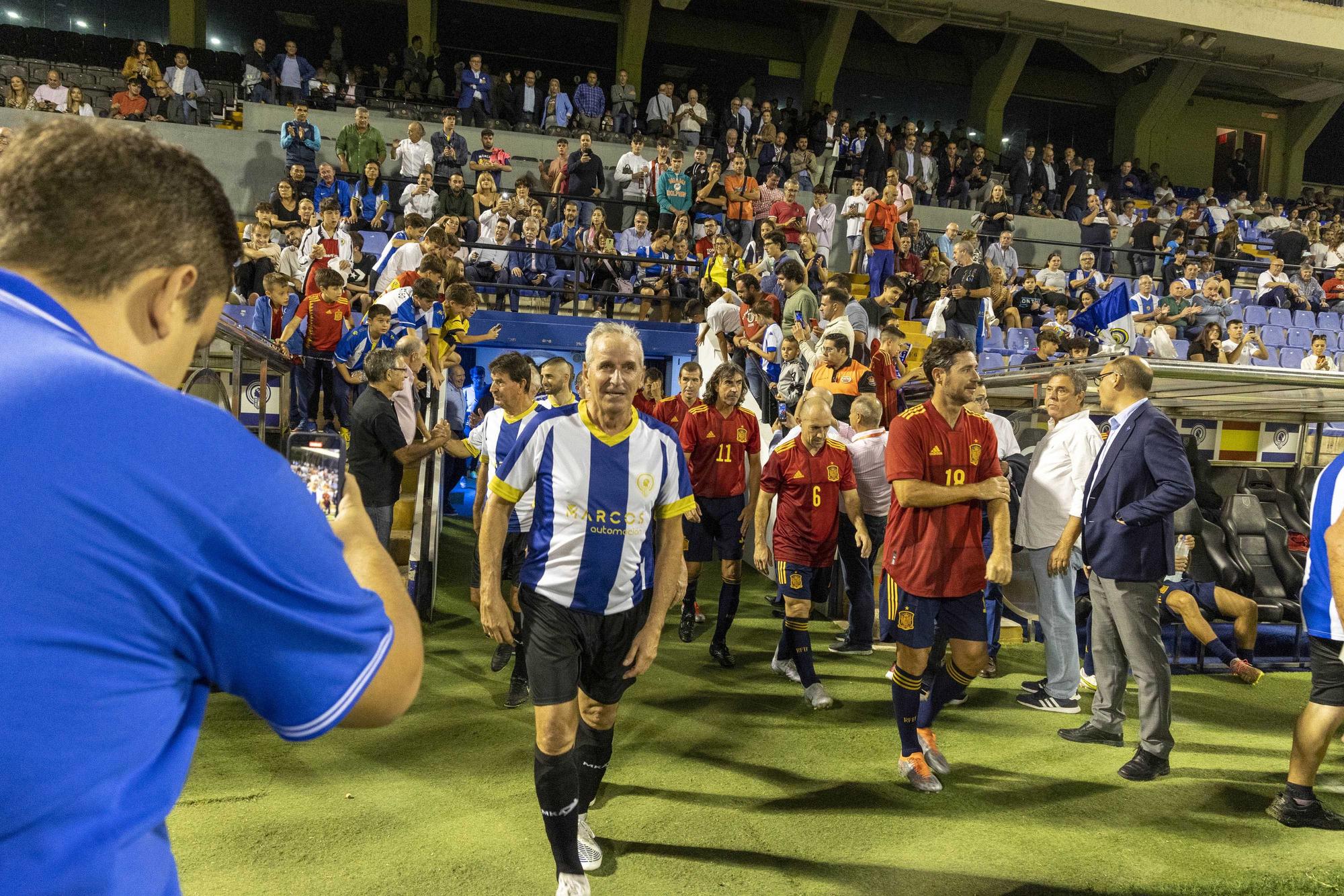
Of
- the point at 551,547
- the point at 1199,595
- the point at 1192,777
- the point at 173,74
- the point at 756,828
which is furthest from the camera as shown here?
the point at 173,74

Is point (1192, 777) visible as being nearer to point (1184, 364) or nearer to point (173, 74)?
point (1184, 364)

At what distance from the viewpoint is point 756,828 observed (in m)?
3.81

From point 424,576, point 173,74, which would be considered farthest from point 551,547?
point 173,74

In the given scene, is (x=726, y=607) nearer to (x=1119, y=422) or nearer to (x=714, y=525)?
(x=714, y=525)

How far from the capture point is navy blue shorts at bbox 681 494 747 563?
22.5ft

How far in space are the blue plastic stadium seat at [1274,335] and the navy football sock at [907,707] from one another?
12837mm

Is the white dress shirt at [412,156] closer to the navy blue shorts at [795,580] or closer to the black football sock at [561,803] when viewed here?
the navy blue shorts at [795,580]

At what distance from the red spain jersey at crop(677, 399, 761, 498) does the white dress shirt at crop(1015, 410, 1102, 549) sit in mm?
2093

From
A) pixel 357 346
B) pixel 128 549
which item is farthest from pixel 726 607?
pixel 128 549

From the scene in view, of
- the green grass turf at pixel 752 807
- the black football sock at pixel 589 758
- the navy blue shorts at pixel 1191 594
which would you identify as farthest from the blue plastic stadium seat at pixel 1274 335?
the black football sock at pixel 589 758

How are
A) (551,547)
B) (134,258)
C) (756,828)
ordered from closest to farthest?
(134,258) → (551,547) → (756,828)

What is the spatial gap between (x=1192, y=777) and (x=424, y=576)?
5.04 m

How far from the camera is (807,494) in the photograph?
583cm

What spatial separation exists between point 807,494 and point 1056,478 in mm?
1525
